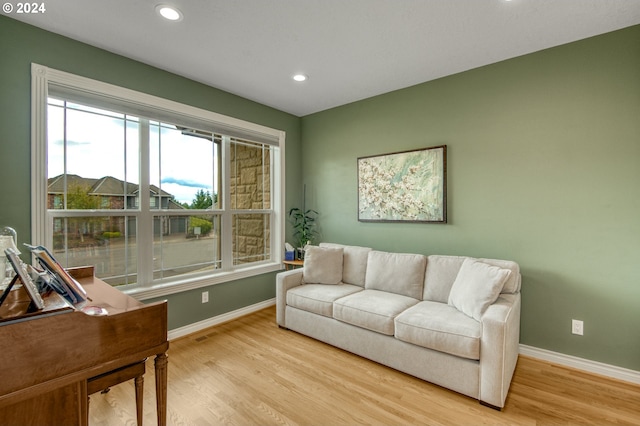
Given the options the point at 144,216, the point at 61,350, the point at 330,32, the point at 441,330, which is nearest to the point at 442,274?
the point at 441,330

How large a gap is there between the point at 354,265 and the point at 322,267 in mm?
363

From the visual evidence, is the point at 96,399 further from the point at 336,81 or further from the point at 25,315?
the point at 336,81

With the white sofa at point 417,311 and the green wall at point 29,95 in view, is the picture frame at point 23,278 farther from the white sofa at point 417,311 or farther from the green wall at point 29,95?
the white sofa at point 417,311

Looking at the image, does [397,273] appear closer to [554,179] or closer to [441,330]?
[441,330]

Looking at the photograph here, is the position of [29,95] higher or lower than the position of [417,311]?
higher

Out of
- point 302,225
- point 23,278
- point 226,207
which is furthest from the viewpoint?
point 302,225

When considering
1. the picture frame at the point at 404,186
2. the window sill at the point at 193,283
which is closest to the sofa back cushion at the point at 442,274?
the picture frame at the point at 404,186

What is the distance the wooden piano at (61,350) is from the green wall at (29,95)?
4.58ft

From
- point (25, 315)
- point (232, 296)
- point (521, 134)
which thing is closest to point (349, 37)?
point (521, 134)

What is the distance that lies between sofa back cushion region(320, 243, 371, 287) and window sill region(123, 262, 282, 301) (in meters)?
1.14

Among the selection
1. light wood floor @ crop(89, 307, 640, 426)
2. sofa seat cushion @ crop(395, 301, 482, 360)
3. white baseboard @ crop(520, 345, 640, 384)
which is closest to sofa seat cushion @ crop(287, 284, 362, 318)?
light wood floor @ crop(89, 307, 640, 426)

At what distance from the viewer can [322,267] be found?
3.34 m

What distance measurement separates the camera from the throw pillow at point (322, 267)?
3.33 metres

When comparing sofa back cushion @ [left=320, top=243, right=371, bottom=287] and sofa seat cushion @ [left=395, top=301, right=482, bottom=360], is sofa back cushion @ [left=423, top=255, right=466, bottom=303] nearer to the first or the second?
sofa seat cushion @ [left=395, top=301, right=482, bottom=360]
